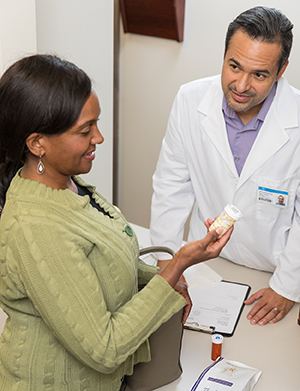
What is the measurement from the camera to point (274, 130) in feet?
6.12

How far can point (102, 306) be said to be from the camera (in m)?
1.12

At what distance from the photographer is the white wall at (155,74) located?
2.86 meters

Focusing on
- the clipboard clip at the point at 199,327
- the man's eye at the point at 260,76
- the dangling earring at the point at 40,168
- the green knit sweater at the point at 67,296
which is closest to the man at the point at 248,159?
the man's eye at the point at 260,76

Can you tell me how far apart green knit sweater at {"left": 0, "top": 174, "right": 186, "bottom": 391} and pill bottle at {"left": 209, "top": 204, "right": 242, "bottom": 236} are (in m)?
0.24

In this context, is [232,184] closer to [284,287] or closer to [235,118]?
[235,118]

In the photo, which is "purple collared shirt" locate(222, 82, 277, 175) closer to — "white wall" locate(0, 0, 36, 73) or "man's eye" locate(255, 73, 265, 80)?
"man's eye" locate(255, 73, 265, 80)

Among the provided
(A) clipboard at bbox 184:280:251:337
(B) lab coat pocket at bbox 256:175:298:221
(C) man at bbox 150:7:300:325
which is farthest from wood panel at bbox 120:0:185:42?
(A) clipboard at bbox 184:280:251:337

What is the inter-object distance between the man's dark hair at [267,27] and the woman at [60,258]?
824 mm

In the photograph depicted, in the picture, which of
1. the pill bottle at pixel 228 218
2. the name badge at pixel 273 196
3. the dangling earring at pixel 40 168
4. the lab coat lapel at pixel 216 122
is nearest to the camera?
the dangling earring at pixel 40 168

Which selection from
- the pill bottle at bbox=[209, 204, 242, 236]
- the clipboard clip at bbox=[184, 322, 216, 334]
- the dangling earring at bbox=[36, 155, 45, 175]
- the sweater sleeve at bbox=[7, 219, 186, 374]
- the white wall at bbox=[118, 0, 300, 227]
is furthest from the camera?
the white wall at bbox=[118, 0, 300, 227]

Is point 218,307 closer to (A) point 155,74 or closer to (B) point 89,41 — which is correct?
(B) point 89,41

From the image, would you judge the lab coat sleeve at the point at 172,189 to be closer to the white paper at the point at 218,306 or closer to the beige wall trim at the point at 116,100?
the white paper at the point at 218,306

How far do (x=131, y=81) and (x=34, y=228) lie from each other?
2.60m

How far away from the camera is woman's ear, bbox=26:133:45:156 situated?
112cm
